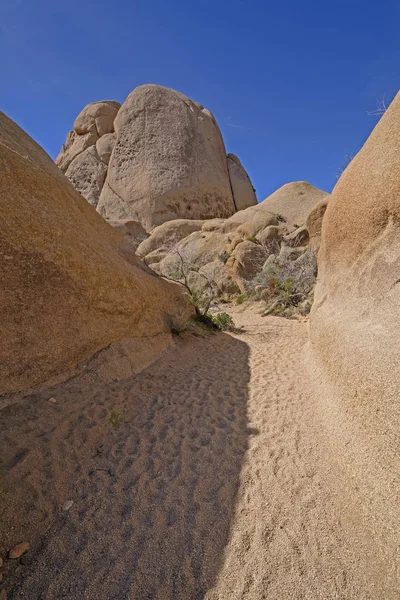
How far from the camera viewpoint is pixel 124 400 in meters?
3.51

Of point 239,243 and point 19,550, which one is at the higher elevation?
point 239,243

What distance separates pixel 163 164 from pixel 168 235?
18.8 feet

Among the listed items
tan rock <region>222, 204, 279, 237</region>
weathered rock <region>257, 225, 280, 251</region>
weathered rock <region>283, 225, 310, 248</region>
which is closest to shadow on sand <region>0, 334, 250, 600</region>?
weathered rock <region>283, 225, 310, 248</region>

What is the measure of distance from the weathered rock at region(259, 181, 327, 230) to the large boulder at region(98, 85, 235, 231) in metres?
3.84

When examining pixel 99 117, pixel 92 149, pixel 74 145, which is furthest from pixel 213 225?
pixel 74 145

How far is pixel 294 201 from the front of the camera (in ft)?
54.4

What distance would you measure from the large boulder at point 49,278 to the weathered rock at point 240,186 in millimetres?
17576

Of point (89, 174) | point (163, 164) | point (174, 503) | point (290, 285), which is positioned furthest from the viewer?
point (89, 174)

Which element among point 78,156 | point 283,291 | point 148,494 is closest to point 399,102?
point 148,494

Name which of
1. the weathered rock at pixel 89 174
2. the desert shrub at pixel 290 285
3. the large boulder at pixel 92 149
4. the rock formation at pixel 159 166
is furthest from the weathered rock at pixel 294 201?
the large boulder at pixel 92 149

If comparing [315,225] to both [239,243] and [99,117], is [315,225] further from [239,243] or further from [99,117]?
[99,117]

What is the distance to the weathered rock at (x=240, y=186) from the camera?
20844mm

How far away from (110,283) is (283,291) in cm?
666

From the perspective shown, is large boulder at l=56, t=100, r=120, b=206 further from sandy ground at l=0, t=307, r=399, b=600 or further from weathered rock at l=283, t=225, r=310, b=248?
sandy ground at l=0, t=307, r=399, b=600
